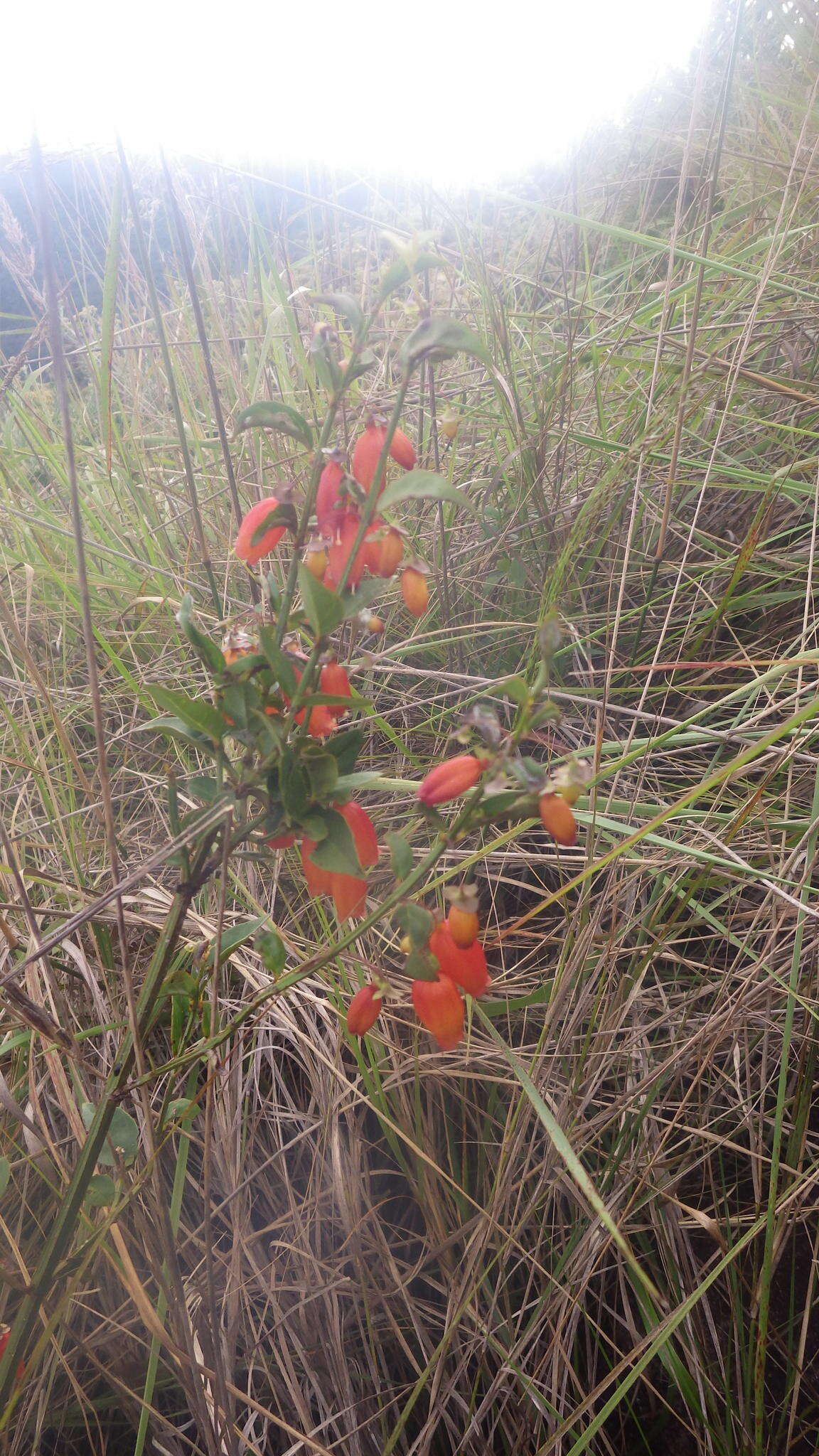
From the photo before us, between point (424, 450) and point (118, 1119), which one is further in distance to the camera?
point (424, 450)

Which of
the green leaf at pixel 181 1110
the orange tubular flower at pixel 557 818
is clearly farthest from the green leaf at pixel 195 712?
the green leaf at pixel 181 1110

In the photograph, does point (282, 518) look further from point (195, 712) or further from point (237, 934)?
point (237, 934)

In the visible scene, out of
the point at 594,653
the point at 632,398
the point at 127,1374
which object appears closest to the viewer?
the point at 127,1374

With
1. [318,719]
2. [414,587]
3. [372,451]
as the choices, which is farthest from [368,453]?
[318,719]

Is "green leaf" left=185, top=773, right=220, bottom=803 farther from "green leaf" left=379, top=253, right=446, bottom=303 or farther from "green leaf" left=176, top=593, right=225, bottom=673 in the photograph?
"green leaf" left=379, top=253, right=446, bottom=303

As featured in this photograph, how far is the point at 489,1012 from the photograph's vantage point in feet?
3.10

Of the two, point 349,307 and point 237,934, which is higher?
point 349,307

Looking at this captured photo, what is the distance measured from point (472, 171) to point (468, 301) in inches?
8.3

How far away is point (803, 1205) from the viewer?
883 mm

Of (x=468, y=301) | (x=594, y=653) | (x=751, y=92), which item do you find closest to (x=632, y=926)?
(x=594, y=653)

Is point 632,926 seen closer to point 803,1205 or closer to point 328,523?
point 803,1205

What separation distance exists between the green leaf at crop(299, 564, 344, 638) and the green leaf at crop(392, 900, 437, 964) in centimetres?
18

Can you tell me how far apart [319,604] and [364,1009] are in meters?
0.31

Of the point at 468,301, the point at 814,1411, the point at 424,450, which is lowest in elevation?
the point at 814,1411
